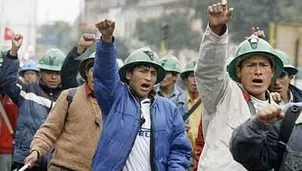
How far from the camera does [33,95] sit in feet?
32.7

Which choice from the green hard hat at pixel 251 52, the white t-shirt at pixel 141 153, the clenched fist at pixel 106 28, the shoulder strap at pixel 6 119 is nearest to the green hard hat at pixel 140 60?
the white t-shirt at pixel 141 153

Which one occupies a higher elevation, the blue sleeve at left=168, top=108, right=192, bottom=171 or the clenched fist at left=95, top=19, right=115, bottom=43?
the clenched fist at left=95, top=19, right=115, bottom=43

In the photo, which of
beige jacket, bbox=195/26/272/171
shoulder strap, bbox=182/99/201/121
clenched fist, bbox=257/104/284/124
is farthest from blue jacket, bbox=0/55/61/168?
clenched fist, bbox=257/104/284/124

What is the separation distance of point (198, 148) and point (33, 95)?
281cm

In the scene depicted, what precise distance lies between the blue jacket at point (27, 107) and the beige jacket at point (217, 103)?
13.9 ft

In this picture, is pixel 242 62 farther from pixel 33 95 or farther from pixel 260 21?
pixel 260 21

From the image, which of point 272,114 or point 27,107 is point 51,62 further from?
point 272,114

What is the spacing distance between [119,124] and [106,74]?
0.36 metres

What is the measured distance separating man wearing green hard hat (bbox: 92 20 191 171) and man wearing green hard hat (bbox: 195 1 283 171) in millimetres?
982

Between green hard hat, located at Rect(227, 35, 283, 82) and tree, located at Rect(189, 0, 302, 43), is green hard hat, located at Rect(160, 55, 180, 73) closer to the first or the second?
green hard hat, located at Rect(227, 35, 283, 82)

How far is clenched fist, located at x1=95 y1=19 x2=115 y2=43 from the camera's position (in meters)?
6.40

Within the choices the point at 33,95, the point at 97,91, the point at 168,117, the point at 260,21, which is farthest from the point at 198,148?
the point at 260,21

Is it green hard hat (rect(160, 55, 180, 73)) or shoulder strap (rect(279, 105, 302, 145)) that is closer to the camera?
shoulder strap (rect(279, 105, 302, 145))

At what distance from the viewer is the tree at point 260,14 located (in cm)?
4359
